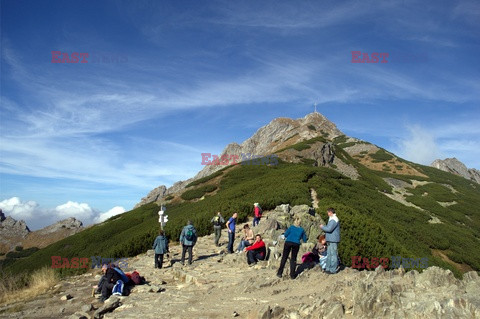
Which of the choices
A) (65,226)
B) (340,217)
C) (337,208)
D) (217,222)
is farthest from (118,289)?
(65,226)

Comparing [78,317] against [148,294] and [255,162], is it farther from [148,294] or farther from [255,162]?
[255,162]

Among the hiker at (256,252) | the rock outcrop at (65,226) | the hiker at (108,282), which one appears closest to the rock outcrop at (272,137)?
the rock outcrop at (65,226)

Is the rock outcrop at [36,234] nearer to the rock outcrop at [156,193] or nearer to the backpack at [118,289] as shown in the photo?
the rock outcrop at [156,193]

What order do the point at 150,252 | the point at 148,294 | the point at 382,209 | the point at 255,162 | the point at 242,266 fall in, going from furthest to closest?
the point at 255,162, the point at 382,209, the point at 150,252, the point at 242,266, the point at 148,294

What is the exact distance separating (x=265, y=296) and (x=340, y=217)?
14118 mm

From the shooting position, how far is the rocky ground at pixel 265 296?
706 centimetres

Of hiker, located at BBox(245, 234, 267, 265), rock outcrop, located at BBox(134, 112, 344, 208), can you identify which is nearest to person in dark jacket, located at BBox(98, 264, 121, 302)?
hiker, located at BBox(245, 234, 267, 265)

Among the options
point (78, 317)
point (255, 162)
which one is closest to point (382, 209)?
point (255, 162)

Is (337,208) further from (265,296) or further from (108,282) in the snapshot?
(108,282)

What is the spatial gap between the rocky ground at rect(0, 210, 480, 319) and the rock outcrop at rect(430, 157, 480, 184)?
11937cm

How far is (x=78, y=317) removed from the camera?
29.3 ft

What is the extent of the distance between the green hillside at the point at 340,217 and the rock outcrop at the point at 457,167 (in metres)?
57.9

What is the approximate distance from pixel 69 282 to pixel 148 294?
681 cm

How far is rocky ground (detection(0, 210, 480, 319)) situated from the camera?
7.06m
